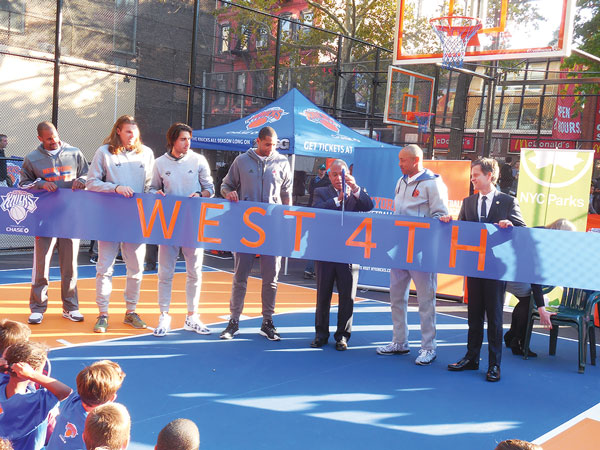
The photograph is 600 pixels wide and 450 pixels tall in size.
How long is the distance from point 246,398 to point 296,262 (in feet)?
24.5

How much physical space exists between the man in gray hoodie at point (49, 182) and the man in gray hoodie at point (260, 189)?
1574mm

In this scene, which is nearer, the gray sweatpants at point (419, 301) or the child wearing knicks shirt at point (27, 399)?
the child wearing knicks shirt at point (27, 399)

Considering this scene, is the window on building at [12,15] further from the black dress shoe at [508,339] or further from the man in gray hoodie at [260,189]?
the black dress shoe at [508,339]

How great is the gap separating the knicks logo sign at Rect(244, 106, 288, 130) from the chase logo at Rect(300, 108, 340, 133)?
1.39ft

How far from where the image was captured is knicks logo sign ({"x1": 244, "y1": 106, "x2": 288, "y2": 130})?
11.6 metres

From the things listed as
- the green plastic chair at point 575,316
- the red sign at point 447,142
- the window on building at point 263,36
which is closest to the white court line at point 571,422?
the green plastic chair at point 575,316

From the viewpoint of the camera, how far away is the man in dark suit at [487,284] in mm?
5617

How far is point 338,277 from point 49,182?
3.02 m

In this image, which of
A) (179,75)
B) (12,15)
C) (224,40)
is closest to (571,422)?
(12,15)

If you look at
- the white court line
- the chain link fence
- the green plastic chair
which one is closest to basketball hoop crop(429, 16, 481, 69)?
the green plastic chair

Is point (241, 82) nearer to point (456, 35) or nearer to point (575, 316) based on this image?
point (456, 35)

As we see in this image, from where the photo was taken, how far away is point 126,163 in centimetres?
646

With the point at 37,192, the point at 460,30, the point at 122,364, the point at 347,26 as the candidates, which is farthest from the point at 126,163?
the point at 347,26

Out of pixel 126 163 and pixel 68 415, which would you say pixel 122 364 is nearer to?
pixel 126 163
